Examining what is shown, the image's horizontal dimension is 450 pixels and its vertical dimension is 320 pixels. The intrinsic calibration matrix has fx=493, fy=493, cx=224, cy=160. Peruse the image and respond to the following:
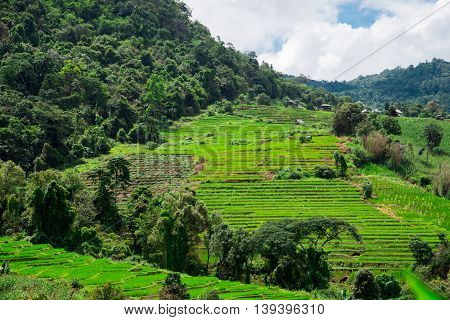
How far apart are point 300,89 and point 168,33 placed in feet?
137

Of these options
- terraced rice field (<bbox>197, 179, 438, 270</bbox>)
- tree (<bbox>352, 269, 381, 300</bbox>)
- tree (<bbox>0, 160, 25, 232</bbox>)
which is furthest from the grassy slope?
tree (<bbox>0, 160, 25, 232</bbox>)

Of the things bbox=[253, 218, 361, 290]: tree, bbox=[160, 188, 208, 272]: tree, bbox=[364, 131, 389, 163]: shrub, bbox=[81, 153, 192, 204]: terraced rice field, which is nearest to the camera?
bbox=[253, 218, 361, 290]: tree

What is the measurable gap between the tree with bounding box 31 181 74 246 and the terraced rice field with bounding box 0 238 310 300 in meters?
2.02

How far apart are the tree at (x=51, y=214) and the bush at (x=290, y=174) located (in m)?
30.6

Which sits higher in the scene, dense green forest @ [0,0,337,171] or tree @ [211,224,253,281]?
dense green forest @ [0,0,337,171]

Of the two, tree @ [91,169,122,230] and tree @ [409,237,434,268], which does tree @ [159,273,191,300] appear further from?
tree @ [409,237,434,268]

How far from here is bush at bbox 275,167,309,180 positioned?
61.8m

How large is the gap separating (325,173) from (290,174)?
4.45m

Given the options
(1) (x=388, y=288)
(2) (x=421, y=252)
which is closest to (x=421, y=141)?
(2) (x=421, y=252)

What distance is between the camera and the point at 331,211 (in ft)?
162

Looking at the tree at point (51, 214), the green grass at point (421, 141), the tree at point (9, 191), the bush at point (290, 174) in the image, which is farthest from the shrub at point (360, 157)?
the tree at point (9, 191)

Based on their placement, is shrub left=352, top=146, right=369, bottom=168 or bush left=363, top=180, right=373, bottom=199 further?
shrub left=352, top=146, right=369, bottom=168

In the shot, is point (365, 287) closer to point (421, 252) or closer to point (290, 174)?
point (421, 252)

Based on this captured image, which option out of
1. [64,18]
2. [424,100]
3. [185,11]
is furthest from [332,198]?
[424,100]
